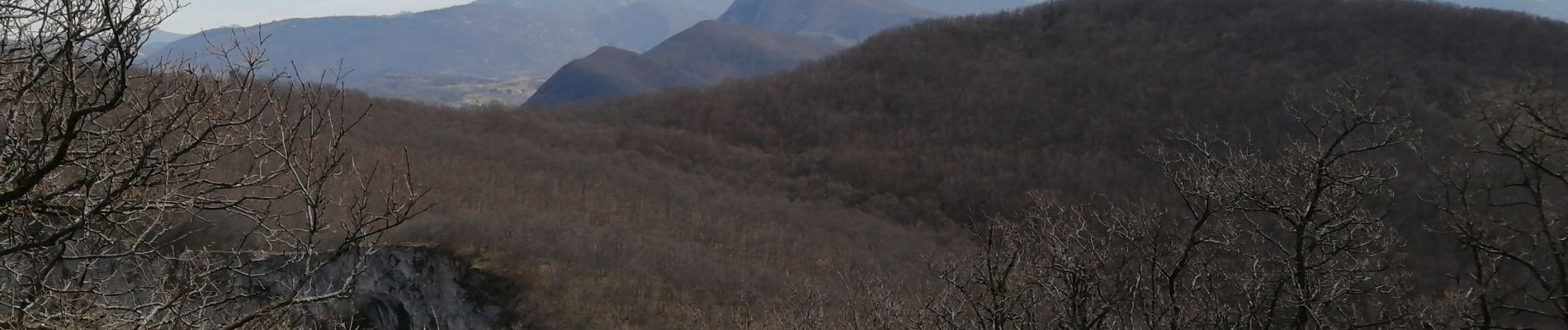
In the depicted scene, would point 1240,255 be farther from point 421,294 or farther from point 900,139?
point 900,139

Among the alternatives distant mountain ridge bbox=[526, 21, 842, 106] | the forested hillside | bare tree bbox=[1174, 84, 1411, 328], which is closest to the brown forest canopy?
the forested hillside

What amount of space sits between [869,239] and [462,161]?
17.3m

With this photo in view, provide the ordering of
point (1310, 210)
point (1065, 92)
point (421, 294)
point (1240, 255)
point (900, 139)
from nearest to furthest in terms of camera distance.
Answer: point (1310, 210), point (1240, 255), point (421, 294), point (900, 139), point (1065, 92)

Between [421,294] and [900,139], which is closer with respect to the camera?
[421,294]

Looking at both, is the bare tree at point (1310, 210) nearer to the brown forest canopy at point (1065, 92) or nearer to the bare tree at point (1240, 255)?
the bare tree at point (1240, 255)

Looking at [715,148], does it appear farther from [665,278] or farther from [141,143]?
[141,143]

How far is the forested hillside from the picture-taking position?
2377 cm

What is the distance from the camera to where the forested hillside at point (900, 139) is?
23766mm

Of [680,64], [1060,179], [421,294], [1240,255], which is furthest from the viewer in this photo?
[680,64]

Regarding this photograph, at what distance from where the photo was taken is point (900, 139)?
52812 millimetres

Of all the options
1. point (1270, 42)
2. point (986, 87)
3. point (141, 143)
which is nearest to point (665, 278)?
point (141, 143)

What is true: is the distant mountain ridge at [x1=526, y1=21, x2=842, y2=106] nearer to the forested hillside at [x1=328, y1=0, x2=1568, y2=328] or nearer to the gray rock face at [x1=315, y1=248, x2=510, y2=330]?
the forested hillside at [x1=328, y1=0, x2=1568, y2=328]

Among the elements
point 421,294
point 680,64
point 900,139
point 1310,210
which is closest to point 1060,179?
point 900,139

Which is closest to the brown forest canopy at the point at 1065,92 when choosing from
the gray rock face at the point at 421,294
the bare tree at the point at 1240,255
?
the gray rock face at the point at 421,294
